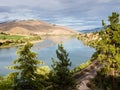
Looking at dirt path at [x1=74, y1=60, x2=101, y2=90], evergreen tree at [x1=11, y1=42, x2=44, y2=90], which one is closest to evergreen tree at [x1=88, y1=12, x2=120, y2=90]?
dirt path at [x1=74, y1=60, x2=101, y2=90]

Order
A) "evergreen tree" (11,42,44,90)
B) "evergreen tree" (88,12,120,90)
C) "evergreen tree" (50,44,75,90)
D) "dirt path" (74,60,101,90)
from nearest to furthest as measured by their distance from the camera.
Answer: "evergreen tree" (11,42,44,90), "evergreen tree" (50,44,75,90), "evergreen tree" (88,12,120,90), "dirt path" (74,60,101,90)

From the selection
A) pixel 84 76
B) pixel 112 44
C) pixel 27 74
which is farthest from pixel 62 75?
pixel 84 76

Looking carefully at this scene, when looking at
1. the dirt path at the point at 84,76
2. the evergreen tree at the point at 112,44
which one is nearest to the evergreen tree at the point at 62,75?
the dirt path at the point at 84,76

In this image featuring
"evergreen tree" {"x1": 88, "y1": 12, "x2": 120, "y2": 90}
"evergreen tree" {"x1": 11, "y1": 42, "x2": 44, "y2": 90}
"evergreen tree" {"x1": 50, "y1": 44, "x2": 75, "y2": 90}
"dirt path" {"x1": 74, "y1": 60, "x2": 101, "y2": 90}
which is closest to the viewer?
"evergreen tree" {"x1": 11, "y1": 42, "x2": 44, "y2": 90}

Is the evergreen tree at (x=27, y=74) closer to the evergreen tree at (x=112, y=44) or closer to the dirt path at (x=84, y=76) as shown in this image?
the dirt path at (x=84, y=76)

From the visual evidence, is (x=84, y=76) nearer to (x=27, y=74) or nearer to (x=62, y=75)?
(x=62, y=75)

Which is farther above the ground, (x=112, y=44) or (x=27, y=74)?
(x=112, y=44)

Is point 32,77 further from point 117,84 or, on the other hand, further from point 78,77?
point 78,77

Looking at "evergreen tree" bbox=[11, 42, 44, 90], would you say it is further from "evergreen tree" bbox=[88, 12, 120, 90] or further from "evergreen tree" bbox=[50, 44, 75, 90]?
"evergreen tree" bbox=[88, 12, 120, 90]

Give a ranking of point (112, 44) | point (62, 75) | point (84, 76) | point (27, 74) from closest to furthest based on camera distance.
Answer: point (27, 74)
point (62, 75)
point (112, 44)
point (84, 76)

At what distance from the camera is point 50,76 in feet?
121

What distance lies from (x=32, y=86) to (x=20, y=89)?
1.40 meters

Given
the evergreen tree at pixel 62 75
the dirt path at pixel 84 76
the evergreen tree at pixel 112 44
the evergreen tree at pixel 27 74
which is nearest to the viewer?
the evergreen tree at pixel 27 74

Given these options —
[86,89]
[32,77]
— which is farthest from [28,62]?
[86,89]
